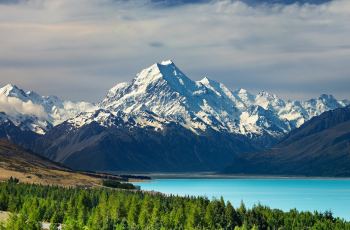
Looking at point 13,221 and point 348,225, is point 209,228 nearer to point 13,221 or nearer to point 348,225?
point 348,225

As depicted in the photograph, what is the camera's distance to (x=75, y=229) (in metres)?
160

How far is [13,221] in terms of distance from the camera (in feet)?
552

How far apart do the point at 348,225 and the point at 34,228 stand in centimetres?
9673

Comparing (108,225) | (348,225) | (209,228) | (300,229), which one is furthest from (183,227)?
(348,225)

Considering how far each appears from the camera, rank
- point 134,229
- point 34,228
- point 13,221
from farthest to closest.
Result: point 134,229 < point 13,221 < point 34,228

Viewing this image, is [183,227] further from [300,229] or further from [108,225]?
[300,229]

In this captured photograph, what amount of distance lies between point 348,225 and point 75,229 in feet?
283

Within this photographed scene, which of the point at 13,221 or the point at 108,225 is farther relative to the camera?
the point at 108,225

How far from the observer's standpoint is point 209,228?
19800cm

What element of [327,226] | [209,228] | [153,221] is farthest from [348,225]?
[153,221]

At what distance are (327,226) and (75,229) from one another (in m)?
82.8

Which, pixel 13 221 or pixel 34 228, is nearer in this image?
pixel 34 228

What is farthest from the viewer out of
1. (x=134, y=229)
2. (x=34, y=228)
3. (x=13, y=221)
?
(x=134, y=229)

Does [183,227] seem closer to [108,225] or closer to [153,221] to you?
[153,221]
